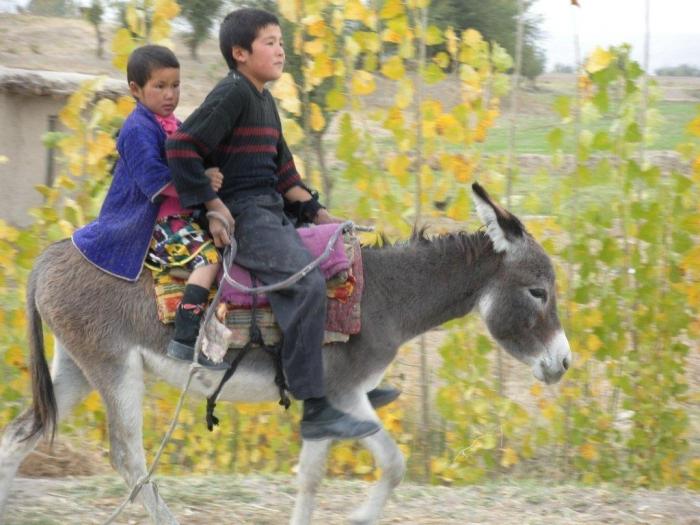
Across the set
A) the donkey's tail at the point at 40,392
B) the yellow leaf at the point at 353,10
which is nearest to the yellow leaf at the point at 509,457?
the yellow leaf at the point at 353,10

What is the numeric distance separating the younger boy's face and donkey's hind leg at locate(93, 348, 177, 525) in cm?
106

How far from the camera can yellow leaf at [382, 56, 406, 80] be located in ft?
21.2

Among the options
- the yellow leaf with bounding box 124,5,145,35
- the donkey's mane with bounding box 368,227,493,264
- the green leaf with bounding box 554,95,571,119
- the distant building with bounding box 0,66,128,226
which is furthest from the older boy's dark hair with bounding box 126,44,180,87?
the distant building with bounding box 0,66,128,226

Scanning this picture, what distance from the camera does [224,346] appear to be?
4.38 metres

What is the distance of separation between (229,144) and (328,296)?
0.78 meters

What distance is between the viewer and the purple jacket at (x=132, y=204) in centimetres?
443

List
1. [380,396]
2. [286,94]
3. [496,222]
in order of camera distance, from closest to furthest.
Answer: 1. [496,222]
2. [380,396]
3. [286,94]

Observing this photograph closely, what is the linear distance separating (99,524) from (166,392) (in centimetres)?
182

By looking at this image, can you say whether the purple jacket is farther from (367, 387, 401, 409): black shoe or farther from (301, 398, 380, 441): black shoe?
(367, 387, 401, 409): black shoe

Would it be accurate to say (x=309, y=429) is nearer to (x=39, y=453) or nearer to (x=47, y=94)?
(x=39, y=453)

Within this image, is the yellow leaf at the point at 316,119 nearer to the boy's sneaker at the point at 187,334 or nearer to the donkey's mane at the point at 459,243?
the donkey's mane at the point at 459,243

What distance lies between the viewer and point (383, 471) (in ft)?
15.5

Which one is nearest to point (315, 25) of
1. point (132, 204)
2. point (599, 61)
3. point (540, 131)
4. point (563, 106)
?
point (563, 106)

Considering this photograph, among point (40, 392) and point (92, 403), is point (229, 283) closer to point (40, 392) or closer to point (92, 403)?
point (40, 392)
